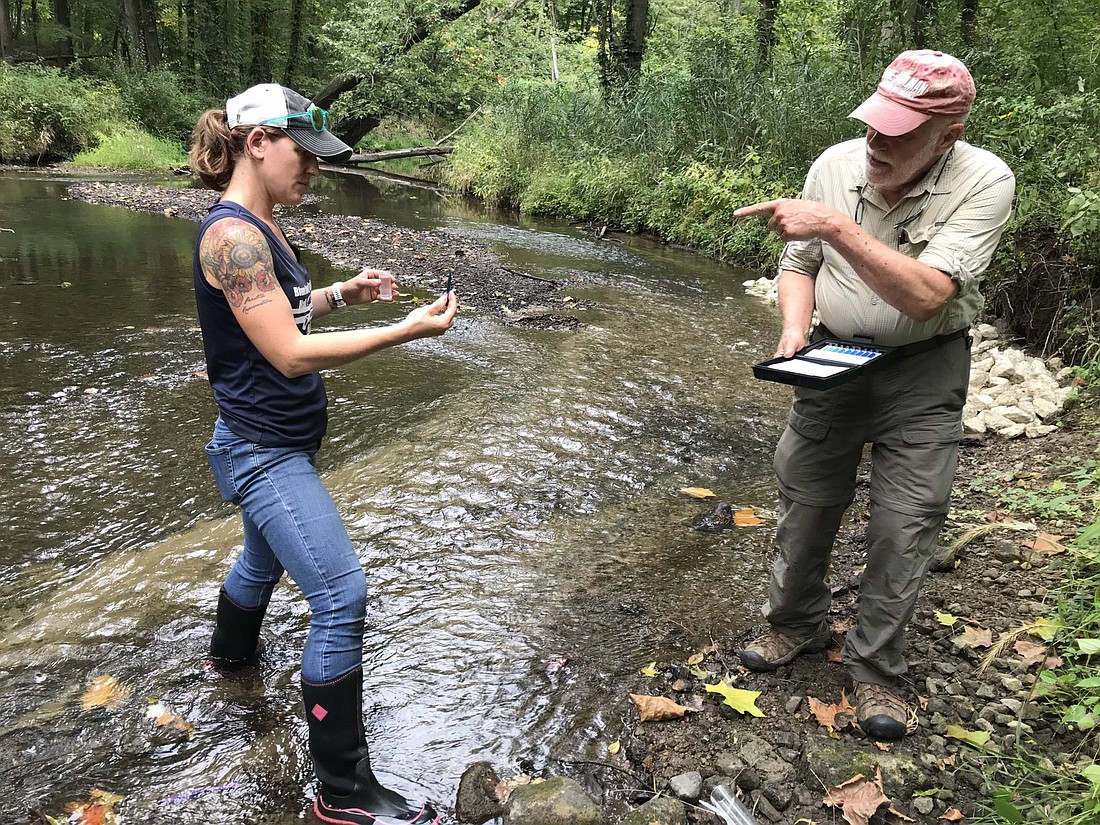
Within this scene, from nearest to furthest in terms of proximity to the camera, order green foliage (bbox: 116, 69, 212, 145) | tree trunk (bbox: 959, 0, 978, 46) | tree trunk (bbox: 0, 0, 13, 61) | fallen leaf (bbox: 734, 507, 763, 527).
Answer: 1. fallen leaf (bbox: 734, 507, 763, 527)
2. tree trunk (bbox: 959, 0, 978, 46)
3. green foliage (bbox: 116, 69, 212, 145)
4. tree trunk (bbox: 0, 0, 13, 61)

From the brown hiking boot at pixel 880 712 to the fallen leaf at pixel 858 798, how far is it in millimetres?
218

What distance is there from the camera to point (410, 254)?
11148mm

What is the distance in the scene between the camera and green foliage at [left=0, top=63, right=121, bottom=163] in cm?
2041

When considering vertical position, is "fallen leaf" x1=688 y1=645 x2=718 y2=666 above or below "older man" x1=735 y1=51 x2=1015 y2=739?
below

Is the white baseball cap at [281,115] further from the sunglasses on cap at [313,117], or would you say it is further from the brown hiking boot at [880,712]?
the brown hiking boot at [880,712]

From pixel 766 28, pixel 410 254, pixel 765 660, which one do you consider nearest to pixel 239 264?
pixel 765 660

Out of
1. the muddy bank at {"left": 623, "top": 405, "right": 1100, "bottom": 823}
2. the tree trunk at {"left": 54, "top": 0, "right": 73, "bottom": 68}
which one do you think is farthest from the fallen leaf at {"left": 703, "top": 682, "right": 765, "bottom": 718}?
the tree trunk at {"left": 54, "top": 0, "right": 73, "bottom": 68}

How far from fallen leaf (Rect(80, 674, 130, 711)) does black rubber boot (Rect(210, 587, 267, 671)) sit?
12.8 inches

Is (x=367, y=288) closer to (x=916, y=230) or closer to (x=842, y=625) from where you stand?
(x=916, y=230)

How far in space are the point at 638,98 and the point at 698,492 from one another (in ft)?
39.9

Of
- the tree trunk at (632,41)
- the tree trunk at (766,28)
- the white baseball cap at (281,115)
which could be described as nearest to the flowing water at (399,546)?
the white baseball cap at (281,115)

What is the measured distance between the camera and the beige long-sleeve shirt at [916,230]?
2.38m

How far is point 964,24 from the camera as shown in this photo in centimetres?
1044

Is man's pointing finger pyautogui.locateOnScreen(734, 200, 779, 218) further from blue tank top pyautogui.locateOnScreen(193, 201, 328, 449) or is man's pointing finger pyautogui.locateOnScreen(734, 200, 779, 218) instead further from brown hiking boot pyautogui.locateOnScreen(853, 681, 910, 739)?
brown hiking boot pyautogui.locateOnScreen(853, 681, 910, 739)
